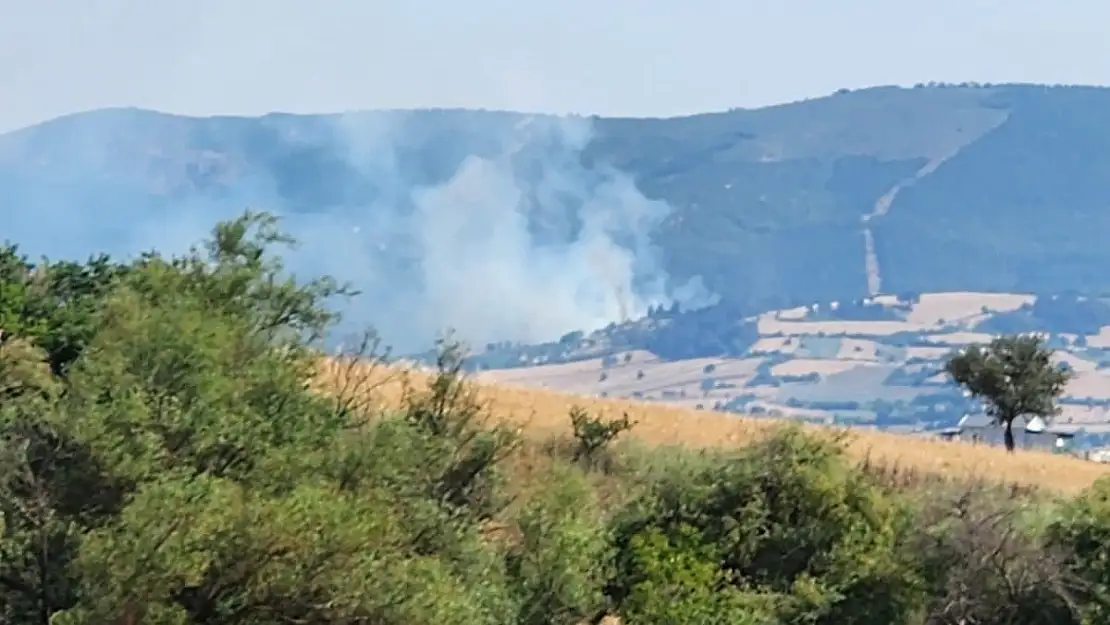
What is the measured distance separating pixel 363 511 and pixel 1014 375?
45536 millimetres

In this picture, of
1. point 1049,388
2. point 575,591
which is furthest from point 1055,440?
point 575,591

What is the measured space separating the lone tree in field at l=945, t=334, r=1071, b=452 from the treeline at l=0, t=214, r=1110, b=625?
1007 inches

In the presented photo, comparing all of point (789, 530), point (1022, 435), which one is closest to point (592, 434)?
point (789, 530)

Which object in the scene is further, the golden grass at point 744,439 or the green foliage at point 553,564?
the golden grass at point 744,439

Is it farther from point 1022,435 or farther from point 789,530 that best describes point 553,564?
point 1022,435

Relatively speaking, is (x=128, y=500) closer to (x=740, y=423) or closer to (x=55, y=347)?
(x=55, y=347)

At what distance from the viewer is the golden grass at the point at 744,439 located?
5338cm

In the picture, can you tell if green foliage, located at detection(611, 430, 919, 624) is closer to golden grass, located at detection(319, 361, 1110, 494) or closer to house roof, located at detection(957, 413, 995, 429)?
golden grass, located at detection(319, 361, 1110, 494)

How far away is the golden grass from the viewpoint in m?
53.4

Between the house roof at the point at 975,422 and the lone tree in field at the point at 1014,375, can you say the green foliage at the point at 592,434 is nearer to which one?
the lone tree in field at the point at 1014,375

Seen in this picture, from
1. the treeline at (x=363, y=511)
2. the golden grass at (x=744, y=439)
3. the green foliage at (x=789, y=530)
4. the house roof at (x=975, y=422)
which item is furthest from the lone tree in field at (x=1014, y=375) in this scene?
the green foliage at (x=789, y=530)

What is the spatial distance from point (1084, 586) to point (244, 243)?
16.2m

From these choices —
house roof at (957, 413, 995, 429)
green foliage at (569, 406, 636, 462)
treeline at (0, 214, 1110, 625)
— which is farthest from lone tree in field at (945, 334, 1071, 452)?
treeline at (0, 214, 1110, 625)

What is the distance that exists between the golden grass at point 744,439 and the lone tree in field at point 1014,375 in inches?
75.0
